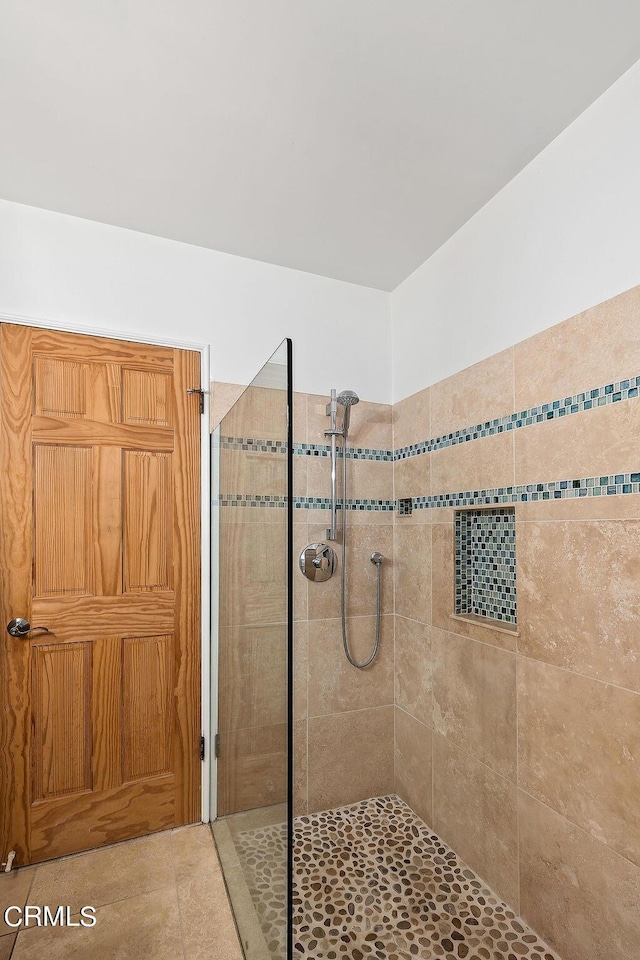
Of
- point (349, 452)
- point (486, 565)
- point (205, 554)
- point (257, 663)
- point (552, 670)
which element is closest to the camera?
point (257, 663)

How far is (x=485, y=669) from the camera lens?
188 cm

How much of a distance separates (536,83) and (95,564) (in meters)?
2.24

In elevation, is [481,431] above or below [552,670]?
above

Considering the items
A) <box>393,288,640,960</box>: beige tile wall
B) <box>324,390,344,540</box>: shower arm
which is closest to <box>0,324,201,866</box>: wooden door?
<box>324,390,344,540</box>: shower arm

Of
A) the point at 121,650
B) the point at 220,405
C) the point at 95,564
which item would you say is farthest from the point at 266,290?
the point at 121,650

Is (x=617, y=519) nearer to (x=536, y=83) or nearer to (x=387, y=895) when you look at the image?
(x=536, y=83)

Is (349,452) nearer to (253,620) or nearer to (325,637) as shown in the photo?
(325,637)

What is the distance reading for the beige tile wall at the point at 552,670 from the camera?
138 cm

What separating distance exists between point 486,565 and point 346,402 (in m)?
0.93

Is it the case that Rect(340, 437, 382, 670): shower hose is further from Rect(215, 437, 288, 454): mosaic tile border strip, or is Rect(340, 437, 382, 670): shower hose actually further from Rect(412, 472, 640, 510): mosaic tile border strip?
Rect(215, 437, 288, 454): mosaic tile border strip

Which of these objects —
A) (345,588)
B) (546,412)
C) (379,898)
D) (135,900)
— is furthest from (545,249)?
(135,900)

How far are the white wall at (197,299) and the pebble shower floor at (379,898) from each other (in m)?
→ 1.89

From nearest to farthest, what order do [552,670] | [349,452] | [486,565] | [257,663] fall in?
[257,663]
[552,670]
[486,565]
[349,452]

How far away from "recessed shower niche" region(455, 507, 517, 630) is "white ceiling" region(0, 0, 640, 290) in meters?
1.26
